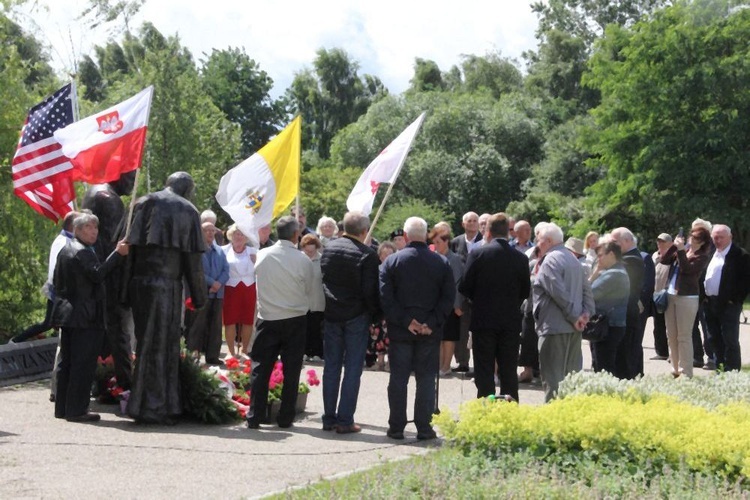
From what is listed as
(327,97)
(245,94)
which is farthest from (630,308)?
(327,97)

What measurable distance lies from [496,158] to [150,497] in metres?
54.8

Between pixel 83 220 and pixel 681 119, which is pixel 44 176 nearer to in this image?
pixel 83 220

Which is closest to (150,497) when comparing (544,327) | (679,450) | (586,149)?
(679,450)

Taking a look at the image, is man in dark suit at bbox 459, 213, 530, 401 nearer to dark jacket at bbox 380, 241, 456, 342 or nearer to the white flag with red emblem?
dark jacket at bbox 380, 241, 456, 342

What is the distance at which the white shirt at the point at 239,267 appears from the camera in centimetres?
1556

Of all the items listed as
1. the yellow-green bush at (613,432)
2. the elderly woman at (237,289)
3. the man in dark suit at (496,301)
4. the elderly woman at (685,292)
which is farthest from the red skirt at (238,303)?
the yellow-green bush at (613,432)

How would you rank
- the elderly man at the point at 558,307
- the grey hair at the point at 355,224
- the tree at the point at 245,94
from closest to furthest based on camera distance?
the grey hair at the point at 355,224
the elderly man at the point at 558,307
the tree at the point at 245,94

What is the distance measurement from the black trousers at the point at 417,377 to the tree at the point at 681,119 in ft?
124

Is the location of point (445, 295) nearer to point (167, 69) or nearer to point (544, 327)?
point (544, 327)

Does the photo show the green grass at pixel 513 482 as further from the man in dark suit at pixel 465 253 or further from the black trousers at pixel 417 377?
the man in dark suit at pixel 465 253

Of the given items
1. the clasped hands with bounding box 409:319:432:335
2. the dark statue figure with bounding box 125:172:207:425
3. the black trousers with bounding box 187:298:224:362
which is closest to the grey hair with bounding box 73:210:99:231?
the dark statue figure with bounding box 125:172:207:425

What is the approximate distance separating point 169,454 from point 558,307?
4000 millimetres

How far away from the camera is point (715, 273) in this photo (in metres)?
14.1

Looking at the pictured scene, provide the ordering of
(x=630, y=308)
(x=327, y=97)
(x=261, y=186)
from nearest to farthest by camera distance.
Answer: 1. (x=261, y=186)
2. (x=630, y=308)
3. (x=327, y=97)
